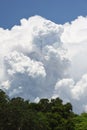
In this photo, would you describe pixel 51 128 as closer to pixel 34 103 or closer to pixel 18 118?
pixel 34 103

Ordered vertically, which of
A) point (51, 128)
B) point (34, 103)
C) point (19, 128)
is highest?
point (34, 103)

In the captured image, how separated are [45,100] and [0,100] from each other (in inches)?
1216

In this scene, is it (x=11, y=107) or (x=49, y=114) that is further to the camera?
(x=49, y=114)

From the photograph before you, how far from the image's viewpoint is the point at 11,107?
12462 centimetres

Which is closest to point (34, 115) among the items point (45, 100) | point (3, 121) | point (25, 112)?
point (25, 112)

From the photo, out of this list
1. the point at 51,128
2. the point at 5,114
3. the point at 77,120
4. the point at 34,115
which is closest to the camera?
the point at 5,114

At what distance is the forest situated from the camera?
124m

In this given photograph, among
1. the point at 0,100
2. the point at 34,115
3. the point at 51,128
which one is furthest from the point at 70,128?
the point at 0,100

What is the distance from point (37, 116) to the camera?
449ft

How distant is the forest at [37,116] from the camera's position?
407 feet

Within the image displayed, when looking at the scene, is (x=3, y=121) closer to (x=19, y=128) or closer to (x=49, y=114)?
(x=19, y=128)

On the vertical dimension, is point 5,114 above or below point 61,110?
below

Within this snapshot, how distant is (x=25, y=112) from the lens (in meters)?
130

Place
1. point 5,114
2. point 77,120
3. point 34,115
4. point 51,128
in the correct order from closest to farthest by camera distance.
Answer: point 5,114 → point 34,115 → point 51,128 → point 77,120
